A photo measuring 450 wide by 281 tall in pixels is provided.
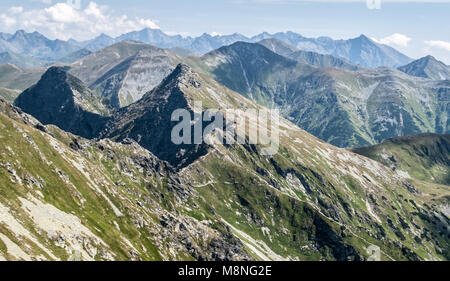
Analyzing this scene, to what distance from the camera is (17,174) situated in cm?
15850

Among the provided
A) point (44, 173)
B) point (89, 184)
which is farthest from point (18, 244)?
point (89, 184)

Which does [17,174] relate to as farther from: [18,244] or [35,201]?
[18,244]
